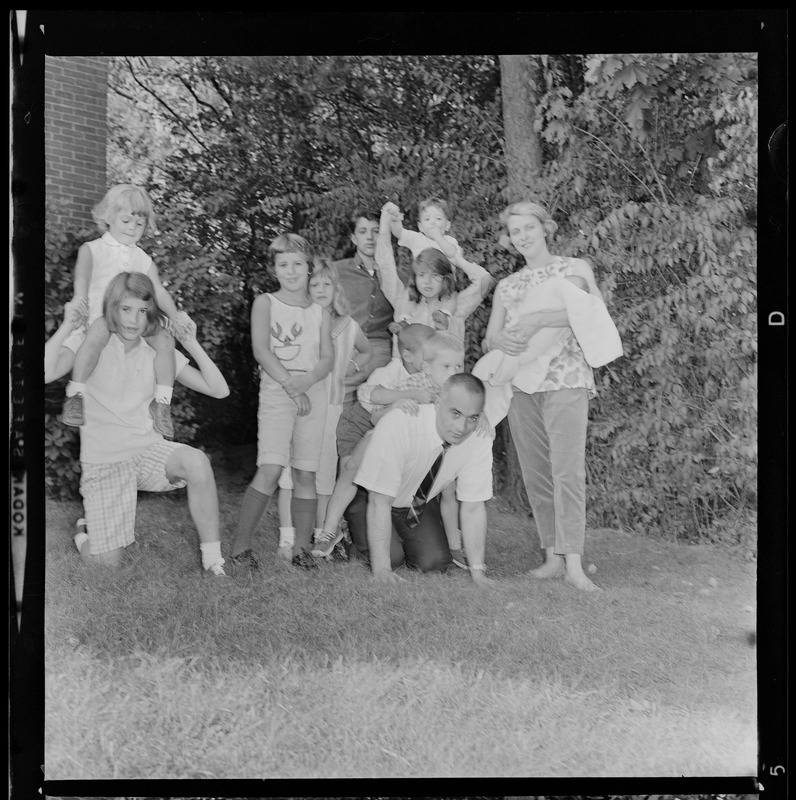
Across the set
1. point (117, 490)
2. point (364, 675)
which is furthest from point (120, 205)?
point (364, 675)

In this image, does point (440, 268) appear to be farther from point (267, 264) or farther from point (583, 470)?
point (583, 470)

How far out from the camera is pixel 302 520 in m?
4.83

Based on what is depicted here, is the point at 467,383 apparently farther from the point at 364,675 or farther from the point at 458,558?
the point at 364,675

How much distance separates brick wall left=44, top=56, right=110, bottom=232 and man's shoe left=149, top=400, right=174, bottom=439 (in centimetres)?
96

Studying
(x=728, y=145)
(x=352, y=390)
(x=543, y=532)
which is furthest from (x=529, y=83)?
(x=543, y=532)

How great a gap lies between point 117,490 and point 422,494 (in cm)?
154

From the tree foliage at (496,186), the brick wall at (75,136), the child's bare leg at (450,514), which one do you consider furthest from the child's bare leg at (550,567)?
the brick wall at (75,136)

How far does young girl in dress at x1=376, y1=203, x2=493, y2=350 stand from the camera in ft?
15.7

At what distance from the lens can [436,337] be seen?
189 inches

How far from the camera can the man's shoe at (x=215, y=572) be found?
476 cm

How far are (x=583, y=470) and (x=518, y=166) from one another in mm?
1601

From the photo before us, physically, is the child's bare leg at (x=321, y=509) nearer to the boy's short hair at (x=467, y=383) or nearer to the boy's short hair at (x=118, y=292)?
the boy's short hair at (x=467, y=383)

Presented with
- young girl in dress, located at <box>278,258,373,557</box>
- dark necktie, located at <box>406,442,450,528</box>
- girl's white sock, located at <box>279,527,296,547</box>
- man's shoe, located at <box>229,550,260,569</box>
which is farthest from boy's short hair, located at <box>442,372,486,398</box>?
man's shoe, located at <box>229,550,260,569</box>

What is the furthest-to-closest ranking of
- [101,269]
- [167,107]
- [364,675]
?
[167,107], [101,269], [364,675]
